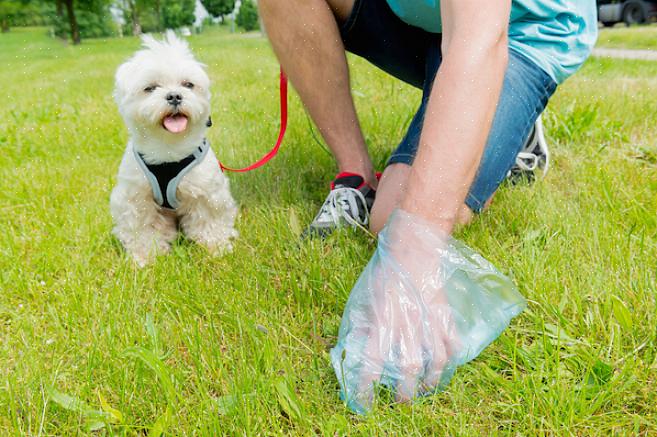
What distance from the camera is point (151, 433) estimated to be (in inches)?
43.3

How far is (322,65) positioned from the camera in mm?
2250

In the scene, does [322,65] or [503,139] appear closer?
[503,139]

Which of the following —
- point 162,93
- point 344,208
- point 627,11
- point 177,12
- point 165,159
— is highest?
point 162,93

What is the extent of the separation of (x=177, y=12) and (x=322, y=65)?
10531 millimetres

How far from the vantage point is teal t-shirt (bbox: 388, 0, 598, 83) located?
1827 mm

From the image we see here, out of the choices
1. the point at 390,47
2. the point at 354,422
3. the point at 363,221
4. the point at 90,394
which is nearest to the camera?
the point at 354,422

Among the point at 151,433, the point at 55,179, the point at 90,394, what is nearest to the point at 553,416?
the point at 151,433

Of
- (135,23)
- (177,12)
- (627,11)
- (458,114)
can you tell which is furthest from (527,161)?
(627,11)

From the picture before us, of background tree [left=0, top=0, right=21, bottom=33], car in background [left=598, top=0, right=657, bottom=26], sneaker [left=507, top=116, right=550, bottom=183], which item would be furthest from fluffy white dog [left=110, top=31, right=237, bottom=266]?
car in background [left=598, top=0, right=657, bottom=26]

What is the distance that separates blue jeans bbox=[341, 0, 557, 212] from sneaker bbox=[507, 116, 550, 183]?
0.44m

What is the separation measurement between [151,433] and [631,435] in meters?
0.94

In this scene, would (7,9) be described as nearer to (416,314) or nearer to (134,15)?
(134,15)

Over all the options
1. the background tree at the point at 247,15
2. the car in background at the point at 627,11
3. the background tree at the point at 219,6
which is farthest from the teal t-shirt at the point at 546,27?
the car in background at the point at 627,11

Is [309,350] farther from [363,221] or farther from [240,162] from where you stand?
[240,162]
